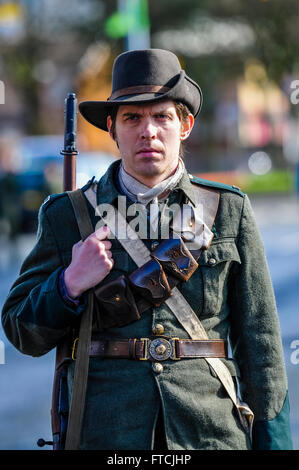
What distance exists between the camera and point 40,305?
2.82 metres

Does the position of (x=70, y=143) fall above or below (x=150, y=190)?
above

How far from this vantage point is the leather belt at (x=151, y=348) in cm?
278

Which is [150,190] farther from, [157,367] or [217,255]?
[157,367]

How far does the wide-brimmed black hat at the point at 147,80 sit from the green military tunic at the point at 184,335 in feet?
0.91

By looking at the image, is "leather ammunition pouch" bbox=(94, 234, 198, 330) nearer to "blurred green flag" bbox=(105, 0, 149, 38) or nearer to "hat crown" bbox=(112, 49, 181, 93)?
"hat crown" bbox=(112, 49, 181, 93)

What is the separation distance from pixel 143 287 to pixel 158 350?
20cm

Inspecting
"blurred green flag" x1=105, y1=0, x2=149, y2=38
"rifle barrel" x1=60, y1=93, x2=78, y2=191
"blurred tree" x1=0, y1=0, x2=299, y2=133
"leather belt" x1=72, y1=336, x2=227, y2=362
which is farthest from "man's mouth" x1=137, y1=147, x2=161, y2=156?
"blurred tree" x1=0, y1=0, x2=299, y2=133

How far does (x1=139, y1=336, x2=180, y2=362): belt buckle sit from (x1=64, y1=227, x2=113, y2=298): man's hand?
24 cm

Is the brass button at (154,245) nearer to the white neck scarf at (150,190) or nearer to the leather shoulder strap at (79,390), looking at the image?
the white neck scarf at (150,190)

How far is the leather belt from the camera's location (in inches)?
109

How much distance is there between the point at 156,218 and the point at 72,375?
559 millimetres

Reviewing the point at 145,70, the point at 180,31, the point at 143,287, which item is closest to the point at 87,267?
the point at 143,287

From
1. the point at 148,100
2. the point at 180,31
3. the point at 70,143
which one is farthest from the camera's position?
the point at 180,31

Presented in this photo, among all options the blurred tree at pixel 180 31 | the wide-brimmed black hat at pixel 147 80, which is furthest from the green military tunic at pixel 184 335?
the blurred tree at pixel 180 31
